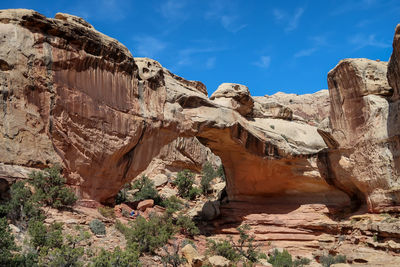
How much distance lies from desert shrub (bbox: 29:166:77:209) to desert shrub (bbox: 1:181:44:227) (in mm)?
338

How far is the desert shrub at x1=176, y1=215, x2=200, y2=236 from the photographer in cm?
1839

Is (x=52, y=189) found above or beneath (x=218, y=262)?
above

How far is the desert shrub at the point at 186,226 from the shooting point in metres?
18.4

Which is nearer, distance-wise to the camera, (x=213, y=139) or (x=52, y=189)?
(x=52, y=189)

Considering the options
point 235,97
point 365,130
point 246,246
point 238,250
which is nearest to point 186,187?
point 235,97

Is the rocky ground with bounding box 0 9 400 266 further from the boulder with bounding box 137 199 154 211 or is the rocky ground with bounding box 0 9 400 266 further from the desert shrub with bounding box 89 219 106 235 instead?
the boulder with bounding box 137 199 154 211

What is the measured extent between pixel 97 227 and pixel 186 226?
5.98 meters

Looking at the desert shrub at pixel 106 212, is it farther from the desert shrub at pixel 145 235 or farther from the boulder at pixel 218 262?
the boulder at pixel 218 262

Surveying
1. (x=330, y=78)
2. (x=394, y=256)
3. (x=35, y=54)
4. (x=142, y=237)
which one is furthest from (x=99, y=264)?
(x=330, y=78)

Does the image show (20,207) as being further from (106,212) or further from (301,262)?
(301,262)

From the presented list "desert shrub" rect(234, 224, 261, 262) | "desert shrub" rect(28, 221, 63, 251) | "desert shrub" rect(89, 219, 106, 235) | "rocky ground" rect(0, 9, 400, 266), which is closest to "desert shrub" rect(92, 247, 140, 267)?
"desert shrub" rect(28, 221, 63, 251)

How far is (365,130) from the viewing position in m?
17.7

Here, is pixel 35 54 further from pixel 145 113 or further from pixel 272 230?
pixel 272 230

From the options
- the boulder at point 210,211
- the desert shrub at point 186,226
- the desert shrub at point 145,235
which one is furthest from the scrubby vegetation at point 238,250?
the desert shrub at point 145,235
